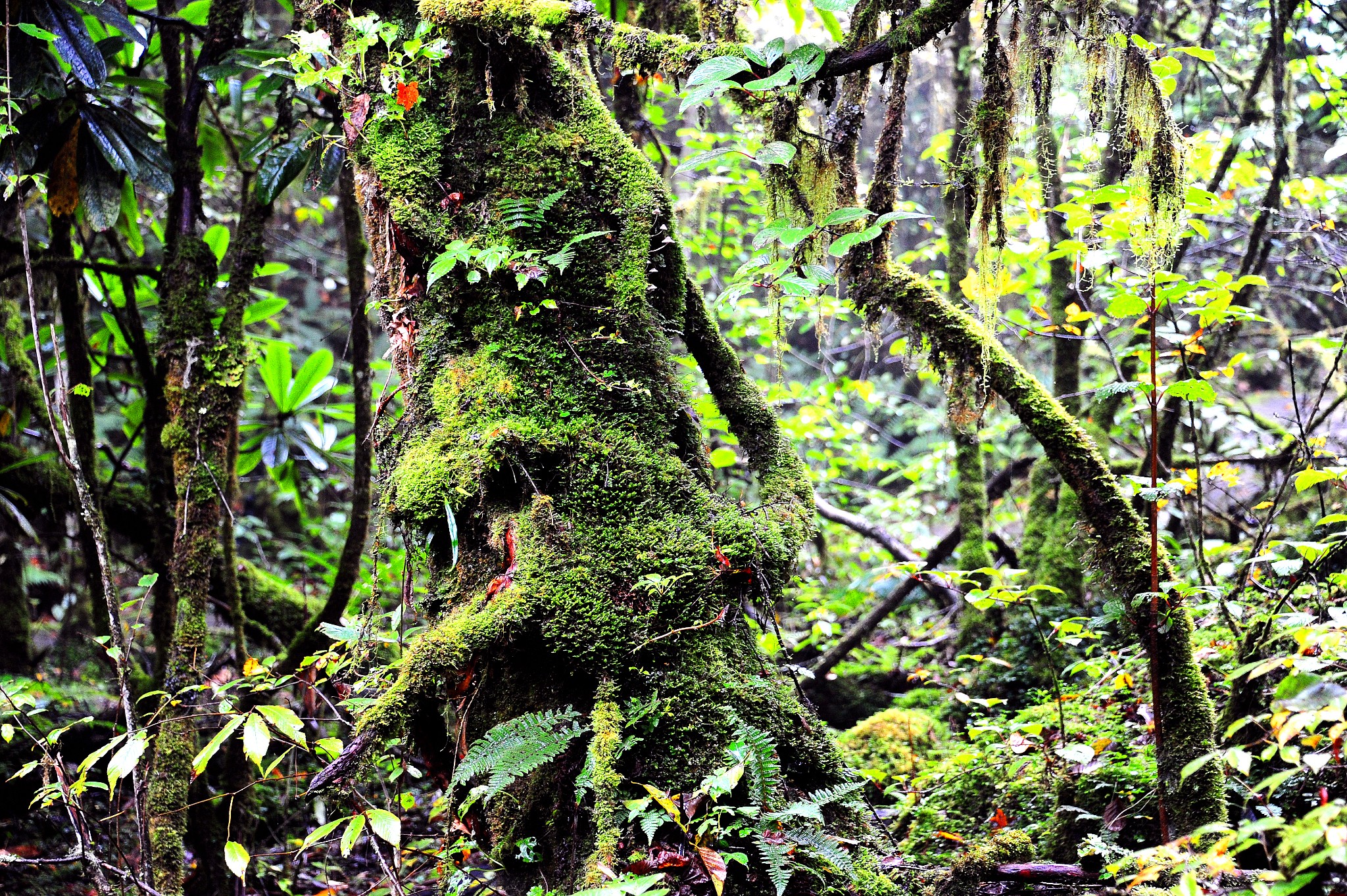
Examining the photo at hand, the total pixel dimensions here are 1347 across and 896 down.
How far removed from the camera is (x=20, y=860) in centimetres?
222

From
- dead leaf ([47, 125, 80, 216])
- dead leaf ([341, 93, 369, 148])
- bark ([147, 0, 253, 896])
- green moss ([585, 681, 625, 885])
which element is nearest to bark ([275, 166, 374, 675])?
bark ([147, 0, 253, 896])

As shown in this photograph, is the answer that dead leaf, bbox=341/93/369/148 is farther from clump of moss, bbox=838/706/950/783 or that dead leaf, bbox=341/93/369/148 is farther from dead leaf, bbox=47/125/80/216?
clump of moss, bbox=838/706/950/783

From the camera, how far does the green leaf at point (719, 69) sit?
91.0 inches

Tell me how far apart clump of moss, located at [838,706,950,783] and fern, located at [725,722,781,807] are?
2069 millimetres

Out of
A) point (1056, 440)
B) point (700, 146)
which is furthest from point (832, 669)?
point (700, 146)

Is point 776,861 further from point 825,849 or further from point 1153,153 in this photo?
point 1153,153

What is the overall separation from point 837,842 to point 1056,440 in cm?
161

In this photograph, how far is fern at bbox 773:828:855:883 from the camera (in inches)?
81.7

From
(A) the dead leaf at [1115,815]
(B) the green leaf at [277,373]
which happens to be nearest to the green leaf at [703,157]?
(A) the dead leaf at [1115,815]

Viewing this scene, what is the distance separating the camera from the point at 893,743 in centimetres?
438

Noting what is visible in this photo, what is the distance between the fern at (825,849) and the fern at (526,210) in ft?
5.90

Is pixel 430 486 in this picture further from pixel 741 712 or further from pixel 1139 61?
pixel 1139 61

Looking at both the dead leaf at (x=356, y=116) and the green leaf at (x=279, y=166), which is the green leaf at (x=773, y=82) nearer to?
the dead leaf at (x=356, y=116)

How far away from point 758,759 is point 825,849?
260mm
